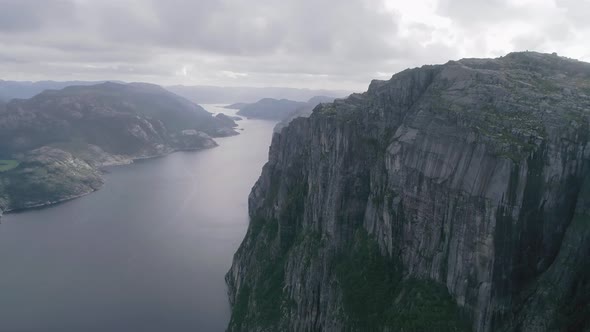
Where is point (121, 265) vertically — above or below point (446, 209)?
below

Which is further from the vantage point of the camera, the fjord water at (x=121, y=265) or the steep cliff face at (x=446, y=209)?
the fjord water at (x=121, y=265)

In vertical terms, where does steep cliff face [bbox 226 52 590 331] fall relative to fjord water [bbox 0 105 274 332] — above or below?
above

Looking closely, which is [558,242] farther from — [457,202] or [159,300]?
[159,300]

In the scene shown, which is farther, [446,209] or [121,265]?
[121,265]

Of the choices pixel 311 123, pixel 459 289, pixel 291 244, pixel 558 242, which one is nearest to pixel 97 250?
pixel 291 244
